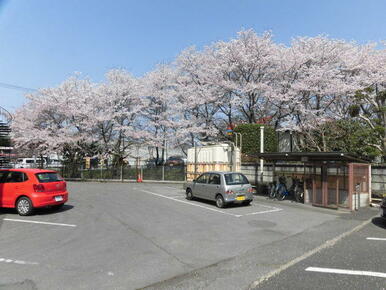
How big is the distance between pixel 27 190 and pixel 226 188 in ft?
23.5

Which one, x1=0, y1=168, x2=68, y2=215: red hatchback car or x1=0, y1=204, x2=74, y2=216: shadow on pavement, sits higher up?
x1=0, y1=168, x2=68, y2=215: red hatchback car

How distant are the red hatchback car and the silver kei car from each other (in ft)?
19.6

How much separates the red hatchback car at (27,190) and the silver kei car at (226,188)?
235 inches

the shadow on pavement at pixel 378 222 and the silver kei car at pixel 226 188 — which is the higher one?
the silver kei car at pixel 226 188

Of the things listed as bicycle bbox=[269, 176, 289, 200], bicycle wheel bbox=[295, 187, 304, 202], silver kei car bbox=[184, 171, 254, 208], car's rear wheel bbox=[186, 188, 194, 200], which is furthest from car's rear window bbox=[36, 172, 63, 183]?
bicycle wheel bbox=[295, 187, 304, 202]

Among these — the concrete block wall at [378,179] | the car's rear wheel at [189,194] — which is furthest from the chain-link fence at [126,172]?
the concrete block wall at [378,179]

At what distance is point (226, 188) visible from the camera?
36.1ft

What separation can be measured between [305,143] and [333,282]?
57.2ft

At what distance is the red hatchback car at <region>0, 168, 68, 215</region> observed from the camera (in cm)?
916

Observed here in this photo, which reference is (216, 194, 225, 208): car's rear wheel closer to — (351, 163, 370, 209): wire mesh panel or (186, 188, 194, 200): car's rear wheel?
(186, 188, 194, 200): car's rear wheel

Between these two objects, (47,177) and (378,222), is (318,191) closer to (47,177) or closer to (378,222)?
(378,222)

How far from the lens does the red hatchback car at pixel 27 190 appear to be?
9156 mm

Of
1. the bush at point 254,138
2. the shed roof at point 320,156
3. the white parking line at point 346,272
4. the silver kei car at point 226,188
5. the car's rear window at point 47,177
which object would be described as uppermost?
the bush at point 254,138

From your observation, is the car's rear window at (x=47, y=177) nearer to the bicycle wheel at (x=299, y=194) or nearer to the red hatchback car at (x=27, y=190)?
the red hatchback car at (x=27, y=190)
